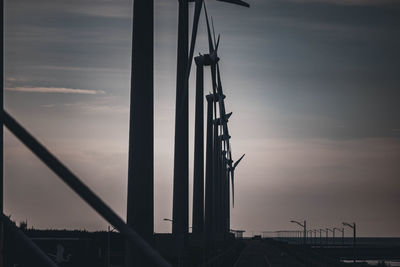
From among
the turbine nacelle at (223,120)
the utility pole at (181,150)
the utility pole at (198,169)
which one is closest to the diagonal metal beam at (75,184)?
the utility pole at (181,150)

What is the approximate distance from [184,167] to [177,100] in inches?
214

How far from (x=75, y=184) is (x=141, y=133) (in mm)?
13277

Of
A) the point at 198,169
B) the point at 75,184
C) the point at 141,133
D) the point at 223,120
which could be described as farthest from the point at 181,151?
the point at 223,120

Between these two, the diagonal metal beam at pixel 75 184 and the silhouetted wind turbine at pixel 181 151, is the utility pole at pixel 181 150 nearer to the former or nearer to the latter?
the silhouetted wind turbine at pixel 181 151

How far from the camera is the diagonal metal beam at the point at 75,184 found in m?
13.5

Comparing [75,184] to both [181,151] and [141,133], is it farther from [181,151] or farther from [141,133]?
[181,151]

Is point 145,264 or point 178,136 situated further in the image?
point 178,136

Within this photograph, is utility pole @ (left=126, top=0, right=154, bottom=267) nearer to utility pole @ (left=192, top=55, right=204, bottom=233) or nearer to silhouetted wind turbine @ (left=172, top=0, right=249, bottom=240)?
silhouetted wind turbine @ (left=172, top=0, right=249, bottom=240)

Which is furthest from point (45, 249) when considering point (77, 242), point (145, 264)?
point (145, 264)

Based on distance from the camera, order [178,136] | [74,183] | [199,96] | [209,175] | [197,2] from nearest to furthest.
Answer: [74,183] → [197,2] → [178,136] → [199,96] → [209,175]

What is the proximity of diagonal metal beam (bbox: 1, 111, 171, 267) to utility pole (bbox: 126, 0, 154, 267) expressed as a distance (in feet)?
34.6

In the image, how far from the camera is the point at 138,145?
26.7 metres

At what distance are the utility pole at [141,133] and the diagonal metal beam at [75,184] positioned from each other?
1056 centimetres

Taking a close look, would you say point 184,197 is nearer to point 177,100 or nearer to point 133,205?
point 177,100
